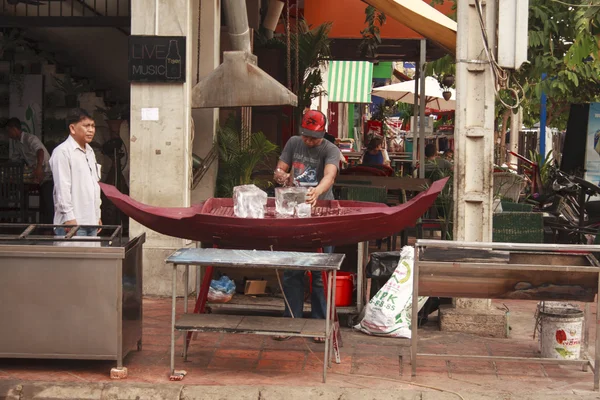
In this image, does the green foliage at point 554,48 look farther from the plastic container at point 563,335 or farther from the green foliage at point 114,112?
the green foliage at point 114,112

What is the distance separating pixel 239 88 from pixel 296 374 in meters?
3.64

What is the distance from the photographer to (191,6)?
10047 millimetres

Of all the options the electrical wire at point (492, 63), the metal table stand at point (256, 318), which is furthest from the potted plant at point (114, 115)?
the metal table stand at point (256, 318)

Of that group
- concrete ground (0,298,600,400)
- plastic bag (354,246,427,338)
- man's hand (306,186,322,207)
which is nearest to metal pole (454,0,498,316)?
plastic bag (354,246,427,338)

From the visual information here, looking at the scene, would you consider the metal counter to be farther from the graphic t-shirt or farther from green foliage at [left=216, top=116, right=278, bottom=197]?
green foliage at [left=216, top=116, right=278, bottom=197]

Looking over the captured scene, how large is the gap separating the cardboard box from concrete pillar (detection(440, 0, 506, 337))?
6.87 feet

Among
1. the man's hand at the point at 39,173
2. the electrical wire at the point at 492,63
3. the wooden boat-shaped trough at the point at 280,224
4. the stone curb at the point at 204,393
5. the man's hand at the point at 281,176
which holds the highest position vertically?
the electrical wire at the point at 492,63

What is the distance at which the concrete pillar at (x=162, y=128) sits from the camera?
9.79 metres

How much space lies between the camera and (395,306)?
8.30m

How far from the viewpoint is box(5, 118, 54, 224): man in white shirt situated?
1259 cm

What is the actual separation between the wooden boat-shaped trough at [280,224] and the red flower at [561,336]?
57.6 inches

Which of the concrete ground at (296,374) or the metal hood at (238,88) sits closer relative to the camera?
the concrete ground at (296,374)

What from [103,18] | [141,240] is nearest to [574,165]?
[103,18]

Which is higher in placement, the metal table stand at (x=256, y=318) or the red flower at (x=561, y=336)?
the metal table stand at (x=256, y=318)
